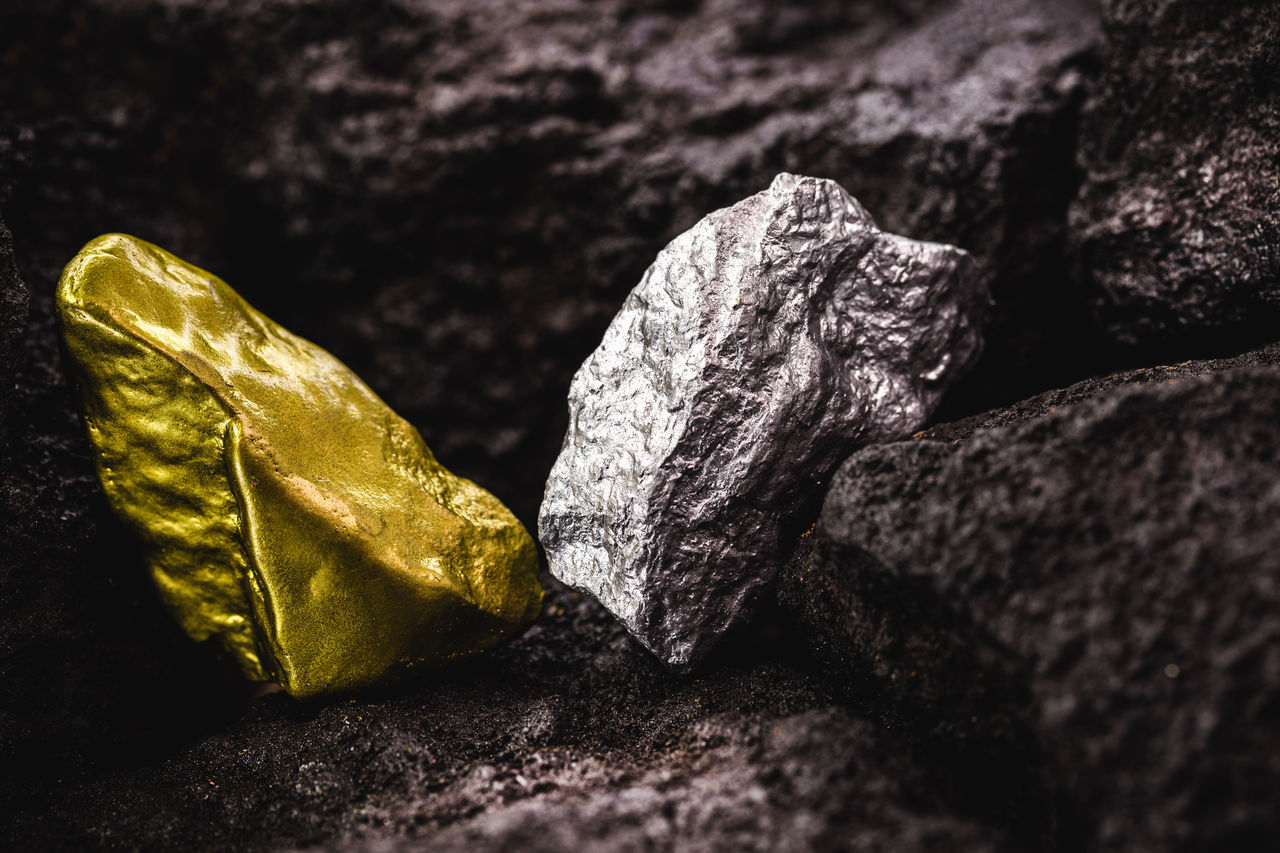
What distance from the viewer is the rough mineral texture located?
1262 millimetres

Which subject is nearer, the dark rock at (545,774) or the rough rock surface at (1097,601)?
the rough rock surface at (1097,601)

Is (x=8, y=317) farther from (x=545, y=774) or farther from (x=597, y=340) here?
(x=597, y=340)

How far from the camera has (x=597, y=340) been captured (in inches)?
90.4

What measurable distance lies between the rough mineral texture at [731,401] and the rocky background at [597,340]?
0.37 ft

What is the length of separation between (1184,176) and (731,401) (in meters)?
1.07

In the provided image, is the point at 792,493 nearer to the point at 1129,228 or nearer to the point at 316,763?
the point at 316,763

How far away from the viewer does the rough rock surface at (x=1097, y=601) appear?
80 cm

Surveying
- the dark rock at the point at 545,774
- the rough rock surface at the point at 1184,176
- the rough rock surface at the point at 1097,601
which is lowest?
the dark rock at the point at 545,774

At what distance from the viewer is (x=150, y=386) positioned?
1.29 meters

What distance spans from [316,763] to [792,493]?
85 cm

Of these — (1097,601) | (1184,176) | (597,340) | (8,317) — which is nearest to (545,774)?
(1097,601)

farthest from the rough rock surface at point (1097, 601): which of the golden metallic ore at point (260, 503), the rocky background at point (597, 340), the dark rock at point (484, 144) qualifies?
the dark rock at point (484, 144)

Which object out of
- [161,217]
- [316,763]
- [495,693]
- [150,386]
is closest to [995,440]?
[495,693]

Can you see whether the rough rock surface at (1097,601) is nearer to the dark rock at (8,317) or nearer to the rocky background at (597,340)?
the rocky background at (597,340)
